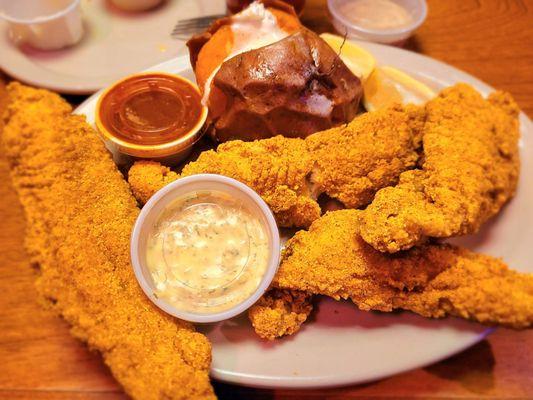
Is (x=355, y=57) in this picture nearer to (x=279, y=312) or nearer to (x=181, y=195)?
(x=181, y=195)

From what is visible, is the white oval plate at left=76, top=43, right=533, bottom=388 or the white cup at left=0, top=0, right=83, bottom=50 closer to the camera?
the white oval plate at left=76, top=43, right=533, bottom=388

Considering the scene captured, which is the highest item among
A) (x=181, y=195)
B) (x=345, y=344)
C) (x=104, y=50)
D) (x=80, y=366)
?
(x=181, y=195)

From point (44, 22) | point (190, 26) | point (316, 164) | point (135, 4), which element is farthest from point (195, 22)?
point (316, 164)

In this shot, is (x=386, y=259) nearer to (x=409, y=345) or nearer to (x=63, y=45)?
(x=409, y=345)

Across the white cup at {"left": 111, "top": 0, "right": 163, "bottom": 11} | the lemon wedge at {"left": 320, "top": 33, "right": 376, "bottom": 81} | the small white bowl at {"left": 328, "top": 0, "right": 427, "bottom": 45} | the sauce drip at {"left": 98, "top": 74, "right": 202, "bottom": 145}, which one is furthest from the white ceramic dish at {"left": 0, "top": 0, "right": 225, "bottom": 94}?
the lemon wedge at {"left": 320, "top": 33, "right": 376, "bottom": 81}

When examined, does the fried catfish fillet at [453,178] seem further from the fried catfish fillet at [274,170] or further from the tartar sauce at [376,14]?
the tartar sauce at [376,14]

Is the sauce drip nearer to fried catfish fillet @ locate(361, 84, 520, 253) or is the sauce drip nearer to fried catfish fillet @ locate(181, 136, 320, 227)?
fried catfish fillet @ locate(181, 136, 320, 227)
